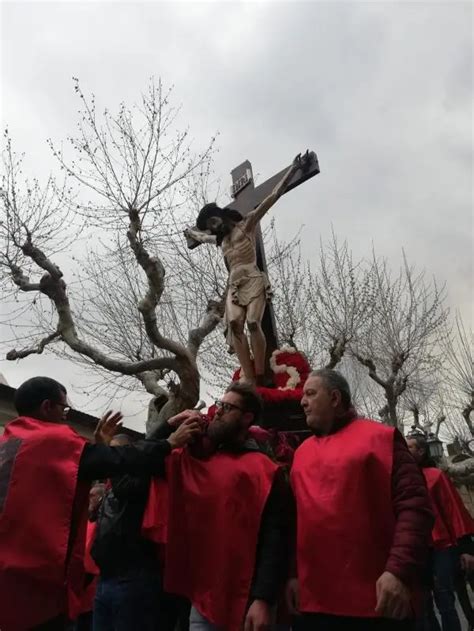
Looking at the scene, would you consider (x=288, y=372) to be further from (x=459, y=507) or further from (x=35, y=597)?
(x=35, y=597)

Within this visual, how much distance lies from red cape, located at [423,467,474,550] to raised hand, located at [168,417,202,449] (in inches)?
95.8

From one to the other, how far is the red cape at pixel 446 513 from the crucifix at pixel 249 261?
2.80 metres

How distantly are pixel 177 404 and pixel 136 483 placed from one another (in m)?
6.11

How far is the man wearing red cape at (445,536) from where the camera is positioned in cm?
448

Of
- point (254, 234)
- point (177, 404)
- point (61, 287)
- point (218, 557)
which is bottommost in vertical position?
point (218, 557)

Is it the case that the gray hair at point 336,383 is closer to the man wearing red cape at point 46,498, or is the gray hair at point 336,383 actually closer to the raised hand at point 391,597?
the man wearing red cape at point 46,498

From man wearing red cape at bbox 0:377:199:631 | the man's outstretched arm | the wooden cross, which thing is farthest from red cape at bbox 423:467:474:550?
the man's outstretched arm

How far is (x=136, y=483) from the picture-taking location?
9.70ft

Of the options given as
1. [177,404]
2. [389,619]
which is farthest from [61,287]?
[389,619]


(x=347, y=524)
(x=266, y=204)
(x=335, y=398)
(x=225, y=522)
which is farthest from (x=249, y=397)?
(x=266, y=204)

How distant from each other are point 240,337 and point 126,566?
4363mm

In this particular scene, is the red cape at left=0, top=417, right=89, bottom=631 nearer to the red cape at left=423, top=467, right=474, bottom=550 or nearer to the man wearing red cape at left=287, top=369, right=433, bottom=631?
the man wearing red cape at left=287, top=369, right=433, bottom=631

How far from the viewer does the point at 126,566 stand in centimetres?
294

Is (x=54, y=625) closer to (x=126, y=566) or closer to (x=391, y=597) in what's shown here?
(x=126, y=566)
